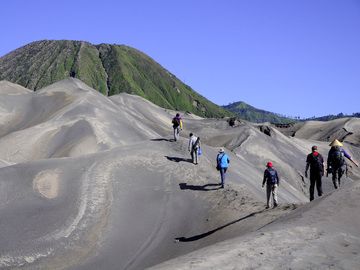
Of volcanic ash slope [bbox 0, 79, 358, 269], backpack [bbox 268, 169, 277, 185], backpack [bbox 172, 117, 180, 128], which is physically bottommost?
volcanic ash slope [bbox 0, 79, 358, 269]

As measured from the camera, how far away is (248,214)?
2094 cm

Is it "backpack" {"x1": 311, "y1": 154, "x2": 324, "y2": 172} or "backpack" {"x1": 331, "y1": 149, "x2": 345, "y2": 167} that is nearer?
"backpack" {"x1": 311, "y1": 154, "x2": 324, "y2": 172}

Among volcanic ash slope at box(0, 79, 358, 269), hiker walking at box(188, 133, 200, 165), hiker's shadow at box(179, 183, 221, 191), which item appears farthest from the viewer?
hiker walking at box(188, 133, 200, 165)

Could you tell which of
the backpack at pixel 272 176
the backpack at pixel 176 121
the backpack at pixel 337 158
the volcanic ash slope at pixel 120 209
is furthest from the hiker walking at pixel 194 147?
the backpack at pixel 337 158

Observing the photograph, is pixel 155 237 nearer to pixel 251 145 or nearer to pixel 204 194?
pixel 204 194

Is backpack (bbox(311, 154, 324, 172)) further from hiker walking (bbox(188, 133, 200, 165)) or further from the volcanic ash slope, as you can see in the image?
hiker walking (bbox(188, 133, 200, 165))

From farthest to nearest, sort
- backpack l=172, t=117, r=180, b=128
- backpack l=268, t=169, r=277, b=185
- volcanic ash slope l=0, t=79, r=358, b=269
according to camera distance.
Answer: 1. backpack l=172, t=117, r=180, b=128
2. backpack l=268, t=169, r=277, b=185
3. volcanic ash slope l=0, t=79, r=358, b=269

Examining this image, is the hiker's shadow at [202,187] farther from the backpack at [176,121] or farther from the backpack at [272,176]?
the backpack at [272,176]

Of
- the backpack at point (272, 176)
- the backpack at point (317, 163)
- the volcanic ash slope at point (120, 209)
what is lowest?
the volcanic ash slope at point (120, 209)

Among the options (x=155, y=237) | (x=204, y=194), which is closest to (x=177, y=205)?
(x=204, y=194)

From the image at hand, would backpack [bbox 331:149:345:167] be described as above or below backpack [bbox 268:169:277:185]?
above

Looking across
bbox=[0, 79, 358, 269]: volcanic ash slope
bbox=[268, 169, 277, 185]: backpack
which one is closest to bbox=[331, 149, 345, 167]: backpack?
bbox=[0, 79, 358, 269]: volcanic ash slope

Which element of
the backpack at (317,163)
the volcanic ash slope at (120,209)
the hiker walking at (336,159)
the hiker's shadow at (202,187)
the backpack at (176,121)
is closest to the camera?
A: the volcanic ash slope at (120,209)

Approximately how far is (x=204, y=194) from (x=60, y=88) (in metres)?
40.5
